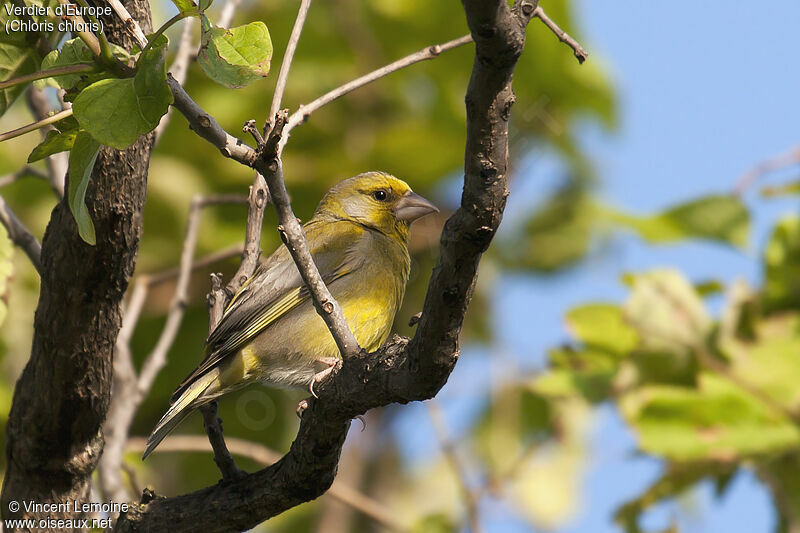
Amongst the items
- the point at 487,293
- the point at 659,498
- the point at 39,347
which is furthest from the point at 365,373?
the point at 487,293

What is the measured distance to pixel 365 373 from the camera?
2752mm

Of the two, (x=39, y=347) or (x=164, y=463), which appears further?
(x=164, y=463)

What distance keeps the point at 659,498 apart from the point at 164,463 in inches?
134

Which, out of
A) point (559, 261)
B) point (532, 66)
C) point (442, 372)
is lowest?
point (442, 372)

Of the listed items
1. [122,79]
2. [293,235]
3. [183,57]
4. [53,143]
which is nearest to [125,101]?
[122,79]

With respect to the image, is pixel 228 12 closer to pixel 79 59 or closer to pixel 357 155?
pixel 79 59

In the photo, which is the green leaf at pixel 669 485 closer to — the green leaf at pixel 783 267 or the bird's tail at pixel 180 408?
the green leaf at pixel 783 267

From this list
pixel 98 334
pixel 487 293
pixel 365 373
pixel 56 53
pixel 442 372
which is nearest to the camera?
pixel 56 53

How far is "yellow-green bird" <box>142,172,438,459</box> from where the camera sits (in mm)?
4121

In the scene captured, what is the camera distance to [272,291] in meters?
4.60

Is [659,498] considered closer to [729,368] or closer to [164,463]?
Answer: [729,368]

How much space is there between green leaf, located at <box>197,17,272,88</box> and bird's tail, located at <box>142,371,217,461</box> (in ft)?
6.34

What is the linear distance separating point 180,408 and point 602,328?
2234mm

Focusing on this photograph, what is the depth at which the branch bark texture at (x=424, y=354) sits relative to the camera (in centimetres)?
204
